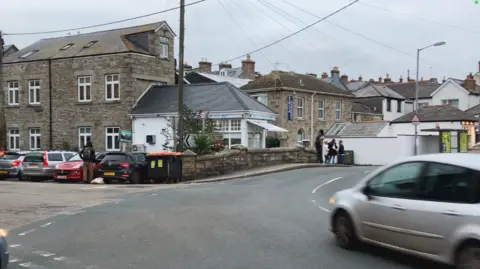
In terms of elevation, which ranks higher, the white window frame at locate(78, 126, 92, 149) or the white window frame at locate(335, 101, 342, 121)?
the white window frame at locate(335, 101, 342, 121)

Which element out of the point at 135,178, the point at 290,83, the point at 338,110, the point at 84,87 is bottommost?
the point at 135,178

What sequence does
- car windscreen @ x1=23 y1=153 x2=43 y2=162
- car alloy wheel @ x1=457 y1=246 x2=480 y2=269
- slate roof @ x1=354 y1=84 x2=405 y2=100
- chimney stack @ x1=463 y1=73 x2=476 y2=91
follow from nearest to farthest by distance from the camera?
car alloy wheel @ x1=457 y1=246 x2=480 y2=269 < car windscreen @ x1=23 y1=153 x2=43 y2=162 < chimney stack @ x1=463 y1=73 x2=476 y2=91 < slate roof @ x1=354 y1=84 x2=405 y2=100

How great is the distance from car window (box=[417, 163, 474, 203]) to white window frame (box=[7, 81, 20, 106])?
129 feet

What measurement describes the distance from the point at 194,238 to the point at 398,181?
3.56m

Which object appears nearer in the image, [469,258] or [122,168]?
[469,258]

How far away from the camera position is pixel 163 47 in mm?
38938

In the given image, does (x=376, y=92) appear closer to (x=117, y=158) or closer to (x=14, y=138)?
(x=14, y=138)

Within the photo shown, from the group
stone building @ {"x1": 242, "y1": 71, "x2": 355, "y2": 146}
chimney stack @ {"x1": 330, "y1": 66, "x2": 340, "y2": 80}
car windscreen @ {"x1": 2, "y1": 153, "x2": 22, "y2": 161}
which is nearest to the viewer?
car windscreen @ {"x1": 2, "y1": 153, "x2": 22, "y2": 161}

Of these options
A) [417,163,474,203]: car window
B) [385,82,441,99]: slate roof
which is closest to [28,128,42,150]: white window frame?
[417,163,474,203]: car window

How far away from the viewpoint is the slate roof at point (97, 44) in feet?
122

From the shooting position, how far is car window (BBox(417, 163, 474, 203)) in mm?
6281

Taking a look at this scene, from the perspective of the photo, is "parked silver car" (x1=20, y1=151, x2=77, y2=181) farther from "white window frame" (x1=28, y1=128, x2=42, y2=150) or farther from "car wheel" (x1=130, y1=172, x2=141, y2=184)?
"white window frame" (x1=28, y1=128, x2=42, y2=150)

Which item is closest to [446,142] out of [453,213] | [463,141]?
[463,141]

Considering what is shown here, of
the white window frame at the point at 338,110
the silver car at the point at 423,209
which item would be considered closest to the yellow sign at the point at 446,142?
the white window frame at the point at 338,110
